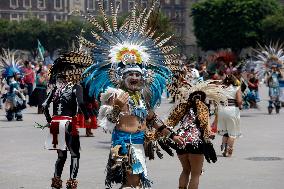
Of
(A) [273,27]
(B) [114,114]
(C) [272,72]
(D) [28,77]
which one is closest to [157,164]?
(B) [114,114]

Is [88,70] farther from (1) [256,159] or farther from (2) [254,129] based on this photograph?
(2) [254,129]

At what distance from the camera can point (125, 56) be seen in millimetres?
9141

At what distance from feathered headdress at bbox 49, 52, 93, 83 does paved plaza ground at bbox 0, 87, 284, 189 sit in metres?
1.62

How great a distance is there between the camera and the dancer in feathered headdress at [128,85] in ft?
28.7

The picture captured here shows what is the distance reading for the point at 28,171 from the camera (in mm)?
13141

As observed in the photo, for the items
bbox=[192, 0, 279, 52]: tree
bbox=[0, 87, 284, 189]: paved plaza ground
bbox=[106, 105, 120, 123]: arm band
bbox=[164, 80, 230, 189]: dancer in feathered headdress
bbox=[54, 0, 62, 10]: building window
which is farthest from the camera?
bbox=[54, 0, 62, 10]: building window

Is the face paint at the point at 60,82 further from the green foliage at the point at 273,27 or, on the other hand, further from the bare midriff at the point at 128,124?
the green foliage at the point at 273,27

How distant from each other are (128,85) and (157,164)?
509 cm

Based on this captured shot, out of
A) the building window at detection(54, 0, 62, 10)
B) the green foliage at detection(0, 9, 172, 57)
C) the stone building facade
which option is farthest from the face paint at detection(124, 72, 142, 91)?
the building window at detection(54, 0, 62, 10)

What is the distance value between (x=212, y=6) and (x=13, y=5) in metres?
36.8

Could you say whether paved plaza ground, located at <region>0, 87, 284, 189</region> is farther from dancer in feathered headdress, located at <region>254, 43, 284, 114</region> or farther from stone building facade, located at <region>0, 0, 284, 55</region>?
stone building facade, located at <region>0, 0, 284, 55</region>

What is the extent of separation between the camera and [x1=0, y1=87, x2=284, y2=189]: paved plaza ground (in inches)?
468

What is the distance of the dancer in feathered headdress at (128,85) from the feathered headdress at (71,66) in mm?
196

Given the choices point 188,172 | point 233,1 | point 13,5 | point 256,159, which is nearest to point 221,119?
point 256,159
